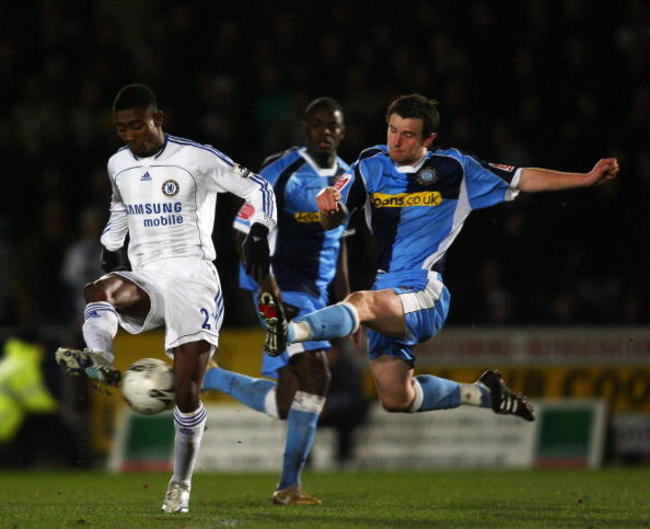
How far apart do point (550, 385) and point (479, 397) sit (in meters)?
5.21

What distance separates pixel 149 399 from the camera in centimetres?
721

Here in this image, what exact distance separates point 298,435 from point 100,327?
72.0 inches

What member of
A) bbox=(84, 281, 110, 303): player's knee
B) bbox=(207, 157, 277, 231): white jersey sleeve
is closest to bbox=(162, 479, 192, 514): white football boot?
bbox=(84, 281, 110, 303): player's knee

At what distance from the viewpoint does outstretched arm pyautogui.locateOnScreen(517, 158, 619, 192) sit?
7.36m

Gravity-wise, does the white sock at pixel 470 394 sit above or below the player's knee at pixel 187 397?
above

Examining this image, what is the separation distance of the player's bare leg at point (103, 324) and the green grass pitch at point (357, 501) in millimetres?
791

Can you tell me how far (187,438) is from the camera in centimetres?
747

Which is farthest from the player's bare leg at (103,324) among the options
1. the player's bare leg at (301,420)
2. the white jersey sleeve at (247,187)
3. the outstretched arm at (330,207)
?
the player's bare leg at (301,420)

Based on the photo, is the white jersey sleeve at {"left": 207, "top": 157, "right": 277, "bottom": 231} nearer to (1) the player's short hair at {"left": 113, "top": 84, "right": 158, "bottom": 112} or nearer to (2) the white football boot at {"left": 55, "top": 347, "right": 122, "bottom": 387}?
(1) the player's short hair at {"left": 113, "top": 84, "right": 158, "bottom": 112}

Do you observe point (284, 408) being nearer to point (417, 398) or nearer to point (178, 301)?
point (417, 398)

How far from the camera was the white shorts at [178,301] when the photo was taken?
7.31 meters

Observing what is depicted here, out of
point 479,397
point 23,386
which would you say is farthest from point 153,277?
point 23,386

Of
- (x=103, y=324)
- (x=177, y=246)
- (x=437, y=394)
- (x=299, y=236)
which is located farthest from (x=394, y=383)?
(x=103, y=324)

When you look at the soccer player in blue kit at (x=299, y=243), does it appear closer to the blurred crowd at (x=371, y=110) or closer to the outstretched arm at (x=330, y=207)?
the outstretched arm at (x=330, y=207)
